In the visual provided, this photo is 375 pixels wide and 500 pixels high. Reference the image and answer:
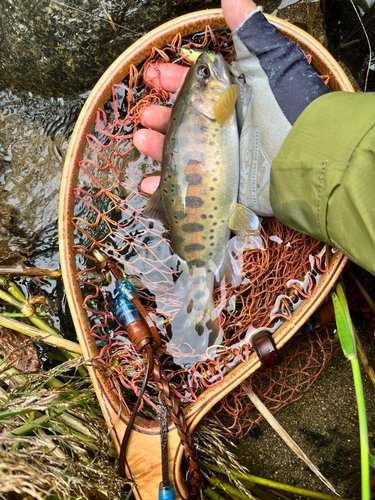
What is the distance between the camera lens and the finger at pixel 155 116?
2.20m

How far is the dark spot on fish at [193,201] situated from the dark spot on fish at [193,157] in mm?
187

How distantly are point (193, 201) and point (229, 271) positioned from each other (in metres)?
0.46

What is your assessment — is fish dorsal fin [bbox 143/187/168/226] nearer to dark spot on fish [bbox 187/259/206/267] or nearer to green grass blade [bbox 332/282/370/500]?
dark spot on fish [bbox 187/259/206/267]

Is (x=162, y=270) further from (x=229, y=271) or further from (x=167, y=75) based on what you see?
(x=167, y=75)

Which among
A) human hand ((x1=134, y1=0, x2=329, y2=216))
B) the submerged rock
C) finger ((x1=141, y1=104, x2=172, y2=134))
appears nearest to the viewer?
human hand ((x1=134, y1=0, x2=329, y2=216))

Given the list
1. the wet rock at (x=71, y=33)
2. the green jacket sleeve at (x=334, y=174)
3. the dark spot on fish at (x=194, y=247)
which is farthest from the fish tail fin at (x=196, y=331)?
the wet rock at (x=71, y=33)

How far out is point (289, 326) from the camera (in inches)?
71.2

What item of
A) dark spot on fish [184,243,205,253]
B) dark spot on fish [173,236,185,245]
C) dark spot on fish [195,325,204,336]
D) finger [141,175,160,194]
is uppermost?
finger [141,175,160,194]

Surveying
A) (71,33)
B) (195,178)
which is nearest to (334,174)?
(195,178)

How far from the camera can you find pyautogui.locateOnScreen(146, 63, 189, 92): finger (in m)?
2.12

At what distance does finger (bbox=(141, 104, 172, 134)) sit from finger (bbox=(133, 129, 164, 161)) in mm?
48

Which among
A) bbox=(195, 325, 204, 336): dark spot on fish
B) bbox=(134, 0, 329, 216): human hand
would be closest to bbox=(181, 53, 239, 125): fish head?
bbox=(134, 0, 329, 216): human hand

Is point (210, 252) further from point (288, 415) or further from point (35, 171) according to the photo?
point (35, 171)

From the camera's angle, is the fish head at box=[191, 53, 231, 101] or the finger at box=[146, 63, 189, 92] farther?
the finger at box=[146, 63, 189, 92]
